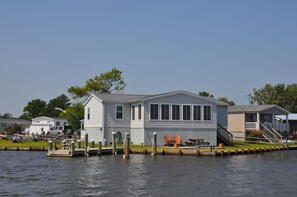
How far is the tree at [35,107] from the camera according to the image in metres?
166

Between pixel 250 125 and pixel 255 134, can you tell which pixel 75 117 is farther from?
pixel 255 134

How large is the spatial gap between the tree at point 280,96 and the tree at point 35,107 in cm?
7754

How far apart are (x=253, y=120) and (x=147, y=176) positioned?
156 feet

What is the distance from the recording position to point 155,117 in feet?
177

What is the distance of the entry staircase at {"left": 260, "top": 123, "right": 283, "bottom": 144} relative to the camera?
6712cm

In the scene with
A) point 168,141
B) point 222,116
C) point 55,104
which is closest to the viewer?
point 168,141

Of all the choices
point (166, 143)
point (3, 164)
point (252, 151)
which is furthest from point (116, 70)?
point (3, 164)

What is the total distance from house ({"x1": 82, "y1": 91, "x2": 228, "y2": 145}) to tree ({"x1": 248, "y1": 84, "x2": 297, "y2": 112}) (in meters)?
62.7

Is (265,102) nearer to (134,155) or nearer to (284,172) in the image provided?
(134,155)

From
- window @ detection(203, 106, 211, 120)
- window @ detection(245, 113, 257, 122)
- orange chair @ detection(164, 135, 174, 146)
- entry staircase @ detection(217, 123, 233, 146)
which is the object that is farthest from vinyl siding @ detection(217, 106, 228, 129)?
window @ detection(245, 113, 257, 122)

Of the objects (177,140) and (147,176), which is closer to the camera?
(147,176)

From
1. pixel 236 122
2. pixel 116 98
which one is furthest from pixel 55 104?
pixel 116 98

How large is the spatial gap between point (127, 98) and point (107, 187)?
1239 inches

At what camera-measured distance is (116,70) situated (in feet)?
293
